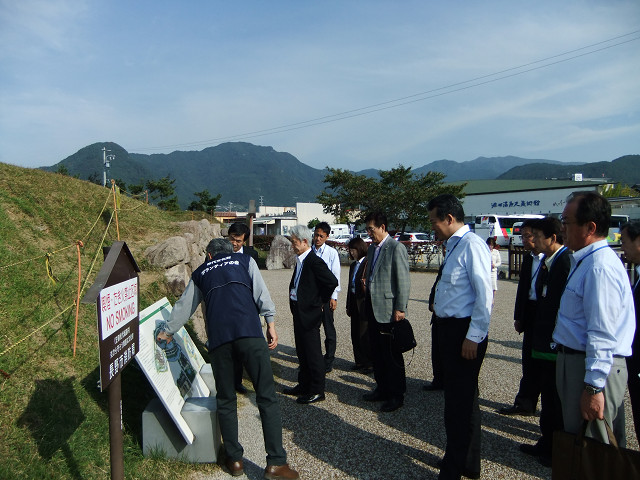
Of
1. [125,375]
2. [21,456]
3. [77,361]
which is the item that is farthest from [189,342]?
[21,456]

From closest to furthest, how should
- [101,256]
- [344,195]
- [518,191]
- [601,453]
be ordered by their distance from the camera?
[601,453]
[101,256]
[344,195]
[518,191]

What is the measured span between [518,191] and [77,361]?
169 ft

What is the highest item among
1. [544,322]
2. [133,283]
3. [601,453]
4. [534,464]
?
[133,283]

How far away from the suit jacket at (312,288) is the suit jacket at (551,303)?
1.89m

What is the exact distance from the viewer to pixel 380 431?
3.99 meters

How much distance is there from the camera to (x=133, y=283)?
282 centimetres

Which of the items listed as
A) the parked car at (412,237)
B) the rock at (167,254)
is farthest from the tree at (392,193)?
the rock at (167,254)

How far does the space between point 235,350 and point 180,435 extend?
825 millimetres

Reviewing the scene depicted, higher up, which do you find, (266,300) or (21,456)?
(266,300)

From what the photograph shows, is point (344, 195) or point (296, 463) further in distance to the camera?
point (344, 195)

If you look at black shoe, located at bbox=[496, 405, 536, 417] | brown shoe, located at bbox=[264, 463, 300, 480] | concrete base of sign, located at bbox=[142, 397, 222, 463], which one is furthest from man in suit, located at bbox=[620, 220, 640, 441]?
concrete base of sign, located at bbox=[142, 397, 222, 463]

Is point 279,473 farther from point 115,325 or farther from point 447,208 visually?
point 447,208

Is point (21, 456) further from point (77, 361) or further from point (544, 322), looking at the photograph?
point (544, 322)

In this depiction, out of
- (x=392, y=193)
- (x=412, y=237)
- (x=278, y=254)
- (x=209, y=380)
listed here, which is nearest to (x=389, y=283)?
(x=209, y=380)
